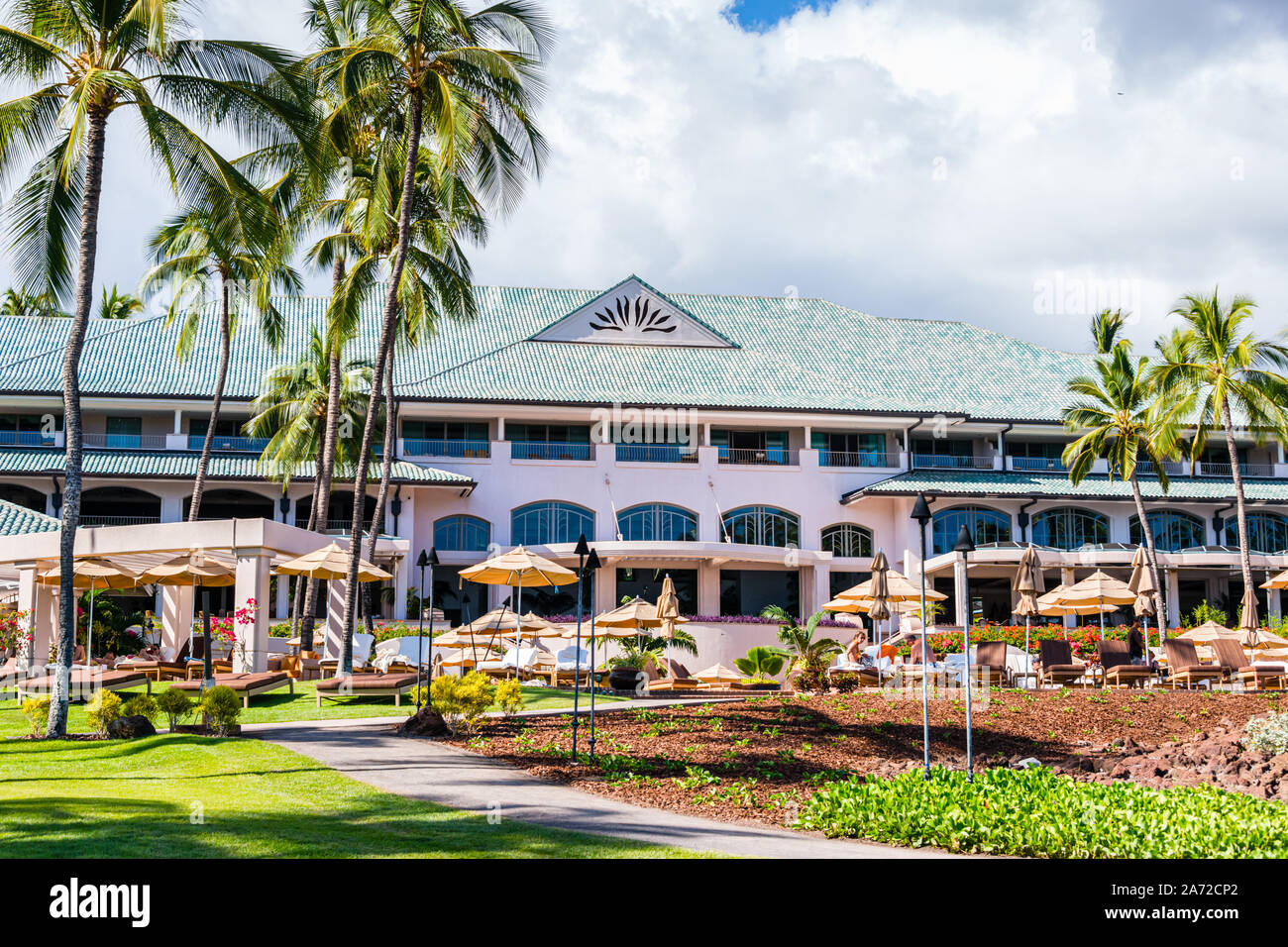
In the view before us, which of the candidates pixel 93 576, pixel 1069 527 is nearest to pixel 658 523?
pixel 1069 527

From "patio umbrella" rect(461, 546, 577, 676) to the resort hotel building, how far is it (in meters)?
11.6

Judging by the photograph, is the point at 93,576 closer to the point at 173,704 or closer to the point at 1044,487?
the point at 173,704

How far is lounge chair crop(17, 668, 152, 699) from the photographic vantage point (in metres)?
18.1

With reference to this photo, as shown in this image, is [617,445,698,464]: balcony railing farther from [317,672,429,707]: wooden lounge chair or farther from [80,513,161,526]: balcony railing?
[317,672,429,707]: wooden lounge chair

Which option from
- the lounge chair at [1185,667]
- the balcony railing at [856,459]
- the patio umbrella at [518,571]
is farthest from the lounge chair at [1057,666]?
the balcony railing at [856,459]

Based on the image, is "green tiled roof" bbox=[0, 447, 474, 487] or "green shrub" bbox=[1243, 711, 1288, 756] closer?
"green shrub" bbox=[1243, 711, 1288, 756]

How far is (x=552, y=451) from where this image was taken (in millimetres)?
40906

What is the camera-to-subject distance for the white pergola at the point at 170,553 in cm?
2203

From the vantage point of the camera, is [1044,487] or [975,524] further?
[975,524]

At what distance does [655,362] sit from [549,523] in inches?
293

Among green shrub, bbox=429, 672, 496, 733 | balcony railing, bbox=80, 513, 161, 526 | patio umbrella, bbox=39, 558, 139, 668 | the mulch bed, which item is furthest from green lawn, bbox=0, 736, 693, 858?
balcony railing, bbox=80, 513, 161, 526

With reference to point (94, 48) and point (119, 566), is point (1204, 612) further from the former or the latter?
point (94, 48)
